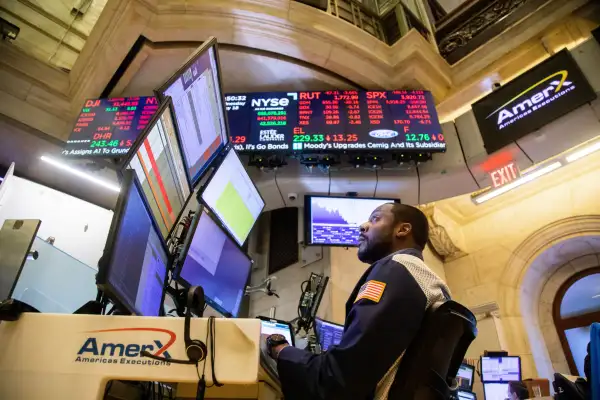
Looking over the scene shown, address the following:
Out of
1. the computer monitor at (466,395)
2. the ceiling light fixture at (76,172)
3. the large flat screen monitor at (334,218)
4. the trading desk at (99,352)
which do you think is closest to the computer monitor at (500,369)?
the computer monitor at (466,395)

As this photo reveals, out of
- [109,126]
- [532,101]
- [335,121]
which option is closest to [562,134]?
[532,101]

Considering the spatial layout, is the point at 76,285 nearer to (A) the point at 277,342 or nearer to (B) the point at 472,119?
(A) the point at 277,342

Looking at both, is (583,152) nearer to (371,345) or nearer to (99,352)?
(371,345)

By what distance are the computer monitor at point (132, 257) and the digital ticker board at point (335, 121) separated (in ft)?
8.02

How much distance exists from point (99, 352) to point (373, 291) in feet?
2.47

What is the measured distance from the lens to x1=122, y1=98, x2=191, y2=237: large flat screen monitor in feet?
5.16

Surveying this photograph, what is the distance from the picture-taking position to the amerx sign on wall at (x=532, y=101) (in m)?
3.46

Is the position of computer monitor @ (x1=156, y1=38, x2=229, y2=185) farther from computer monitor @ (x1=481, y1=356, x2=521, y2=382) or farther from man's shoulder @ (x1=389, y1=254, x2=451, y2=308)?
computer monitor @ (x1=481, y1=356, x2=521, y2=382)

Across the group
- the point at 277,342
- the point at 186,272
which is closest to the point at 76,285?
the point at 186,272

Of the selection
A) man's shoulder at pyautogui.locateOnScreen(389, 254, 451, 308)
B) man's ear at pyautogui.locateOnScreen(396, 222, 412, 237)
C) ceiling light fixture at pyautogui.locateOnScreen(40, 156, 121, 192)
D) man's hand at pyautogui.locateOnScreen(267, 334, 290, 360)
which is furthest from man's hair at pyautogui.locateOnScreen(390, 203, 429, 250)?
ceiling light fixture at pyautogui.locateOnScreen(40, 156, 121, 192)

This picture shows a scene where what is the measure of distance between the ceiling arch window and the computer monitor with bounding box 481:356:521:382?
1.73 meters

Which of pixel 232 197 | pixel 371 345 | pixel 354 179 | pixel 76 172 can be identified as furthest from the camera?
pixel 76 172

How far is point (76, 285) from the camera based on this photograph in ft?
8.89

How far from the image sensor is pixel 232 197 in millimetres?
2609
